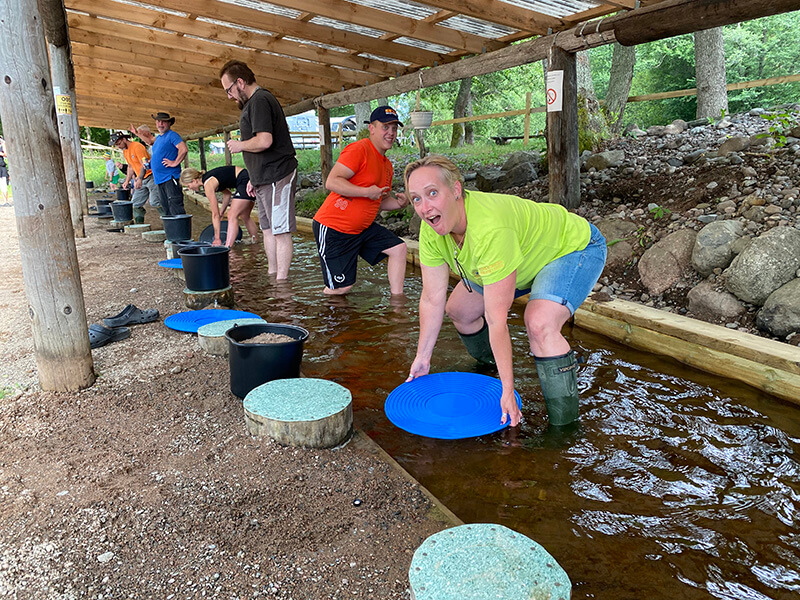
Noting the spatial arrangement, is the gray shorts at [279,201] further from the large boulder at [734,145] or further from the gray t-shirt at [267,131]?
the large boulder at [734,145]

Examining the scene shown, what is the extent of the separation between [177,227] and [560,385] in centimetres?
660

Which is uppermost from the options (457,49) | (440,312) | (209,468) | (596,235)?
(457,49)

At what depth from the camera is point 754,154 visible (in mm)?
5844

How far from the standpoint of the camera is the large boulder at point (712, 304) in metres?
4.00

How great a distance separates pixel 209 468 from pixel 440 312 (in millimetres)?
1352

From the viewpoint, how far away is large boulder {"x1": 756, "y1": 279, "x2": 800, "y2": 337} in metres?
3.58

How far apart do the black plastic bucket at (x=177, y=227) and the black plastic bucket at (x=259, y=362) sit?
526cm

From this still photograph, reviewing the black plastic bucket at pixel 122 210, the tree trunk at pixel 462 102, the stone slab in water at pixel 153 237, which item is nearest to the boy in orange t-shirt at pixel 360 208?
the stone slab in water at pixel 153 237

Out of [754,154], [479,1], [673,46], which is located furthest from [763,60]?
[479,1]

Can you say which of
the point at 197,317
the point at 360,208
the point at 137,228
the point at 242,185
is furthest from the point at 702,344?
the point at 137,228

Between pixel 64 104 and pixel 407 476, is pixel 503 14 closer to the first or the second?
pixel 407 476

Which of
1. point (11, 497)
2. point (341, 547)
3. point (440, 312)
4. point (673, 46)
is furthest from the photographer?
point (673, 46)

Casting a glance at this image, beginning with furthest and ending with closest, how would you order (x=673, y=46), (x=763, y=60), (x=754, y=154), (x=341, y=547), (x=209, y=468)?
(x=673, y=46), (x=763, y=60), (x=754, y=154), (x=209, y=468), (x=341, y=547)

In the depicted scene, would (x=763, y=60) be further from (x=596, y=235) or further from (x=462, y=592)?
(x=462, y=592)
